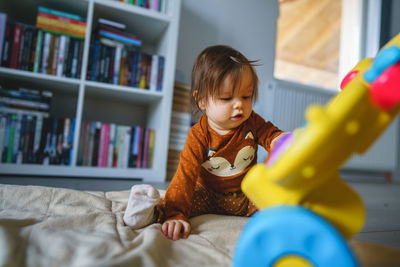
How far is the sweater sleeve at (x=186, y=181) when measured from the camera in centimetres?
65

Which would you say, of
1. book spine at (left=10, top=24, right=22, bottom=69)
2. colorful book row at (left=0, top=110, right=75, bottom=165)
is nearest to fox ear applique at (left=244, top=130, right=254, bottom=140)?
colorful book row at (left=0, top=110, right=75, bottom=165)

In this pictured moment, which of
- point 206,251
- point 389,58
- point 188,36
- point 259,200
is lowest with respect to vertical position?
point 206,251

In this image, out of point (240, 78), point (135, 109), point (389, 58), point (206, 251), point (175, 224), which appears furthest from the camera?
point (135, 109)

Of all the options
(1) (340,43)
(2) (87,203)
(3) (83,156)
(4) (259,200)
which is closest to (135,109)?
(3) (83,156)

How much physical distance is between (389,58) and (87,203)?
0.73 meters

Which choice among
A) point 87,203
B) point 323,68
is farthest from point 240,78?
point 323,68

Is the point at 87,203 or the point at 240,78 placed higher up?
the point at 240,78

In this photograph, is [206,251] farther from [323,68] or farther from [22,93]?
[323,68]

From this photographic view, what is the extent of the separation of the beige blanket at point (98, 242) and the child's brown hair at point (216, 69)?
35 cm

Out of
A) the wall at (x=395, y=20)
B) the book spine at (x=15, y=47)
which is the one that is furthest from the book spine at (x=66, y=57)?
the wall at (x=395, y=20)

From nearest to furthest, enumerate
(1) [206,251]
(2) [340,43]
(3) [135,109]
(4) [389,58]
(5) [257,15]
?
(4) [389,58], (1) [206,251], (3) [135,109], (5) [257,15], (2) [340,43]

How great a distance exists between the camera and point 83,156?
1.52 metres

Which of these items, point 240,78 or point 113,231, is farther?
point 240,78

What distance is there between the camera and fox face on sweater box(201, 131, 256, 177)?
0.77 meters
